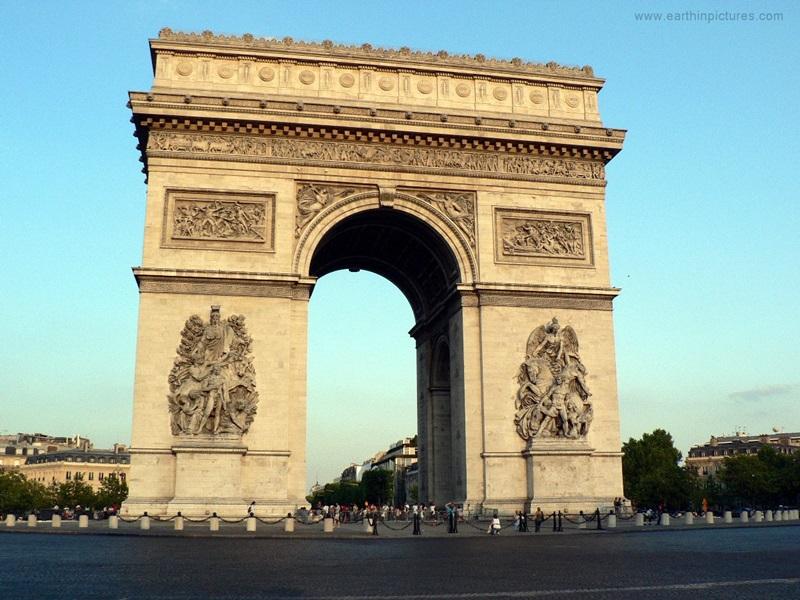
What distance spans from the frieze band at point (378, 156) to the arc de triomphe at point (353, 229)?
0.06 meters

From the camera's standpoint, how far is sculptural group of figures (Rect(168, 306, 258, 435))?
87.0 feet

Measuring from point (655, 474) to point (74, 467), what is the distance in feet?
251

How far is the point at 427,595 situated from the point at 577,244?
22265 mm

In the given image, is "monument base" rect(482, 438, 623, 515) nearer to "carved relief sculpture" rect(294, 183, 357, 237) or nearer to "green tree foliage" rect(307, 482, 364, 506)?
"carved relief sculpture" rect(294, 183, 357, 237)

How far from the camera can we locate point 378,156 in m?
29.9

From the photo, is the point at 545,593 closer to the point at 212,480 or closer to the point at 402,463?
the point at 212,480

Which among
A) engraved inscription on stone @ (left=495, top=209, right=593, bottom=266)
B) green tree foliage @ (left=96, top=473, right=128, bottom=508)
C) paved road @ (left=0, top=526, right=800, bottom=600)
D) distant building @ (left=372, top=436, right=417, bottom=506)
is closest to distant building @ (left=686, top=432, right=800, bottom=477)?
distant building @ (left=372, top=436, right=417, bottom=506)

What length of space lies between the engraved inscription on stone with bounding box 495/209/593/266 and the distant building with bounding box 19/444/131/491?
9529cm

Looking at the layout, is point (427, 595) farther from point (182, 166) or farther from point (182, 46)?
point (182, 46)

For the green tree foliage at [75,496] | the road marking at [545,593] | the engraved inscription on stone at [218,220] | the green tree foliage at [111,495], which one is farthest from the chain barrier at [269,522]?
the green tree foliage at [75,496]

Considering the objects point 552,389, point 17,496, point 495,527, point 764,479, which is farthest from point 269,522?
point 17,496

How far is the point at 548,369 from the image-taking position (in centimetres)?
2922

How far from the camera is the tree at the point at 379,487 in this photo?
12156cm

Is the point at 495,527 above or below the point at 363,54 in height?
below
